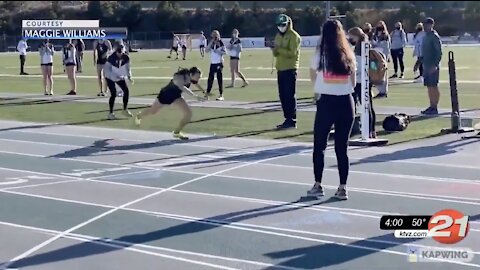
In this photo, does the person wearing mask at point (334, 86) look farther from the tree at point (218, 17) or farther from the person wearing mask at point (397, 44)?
the tree at point (218, 17)

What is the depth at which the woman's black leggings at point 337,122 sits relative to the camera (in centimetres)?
1005

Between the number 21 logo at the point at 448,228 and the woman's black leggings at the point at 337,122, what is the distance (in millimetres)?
1412

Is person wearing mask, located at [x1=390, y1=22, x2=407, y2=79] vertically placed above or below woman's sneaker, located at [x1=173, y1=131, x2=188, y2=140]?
above

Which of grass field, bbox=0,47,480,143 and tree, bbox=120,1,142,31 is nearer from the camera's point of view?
grass field, bbox=0,47,480,143

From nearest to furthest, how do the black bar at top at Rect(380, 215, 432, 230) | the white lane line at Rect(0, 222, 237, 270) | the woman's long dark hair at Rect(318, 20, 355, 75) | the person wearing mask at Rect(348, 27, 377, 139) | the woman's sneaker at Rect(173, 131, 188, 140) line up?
1. the white lane line at Rect(0, 222, 237, 270)
2. the black bar at top at Rect(380, 215, 432, 230)
3. the woman's long dark hair at Rect(318, 20, 355, 75)
4. the person wearing mask at Rect(348, 27, 377, 139)
5. the woman's sneaker at Rect(173, 131, 188, 140)

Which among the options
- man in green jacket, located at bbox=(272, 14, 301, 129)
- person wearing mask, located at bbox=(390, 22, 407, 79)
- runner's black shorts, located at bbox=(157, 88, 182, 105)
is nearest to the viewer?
runner's black shorts, located at bbox=(157, 88, 182, 105)

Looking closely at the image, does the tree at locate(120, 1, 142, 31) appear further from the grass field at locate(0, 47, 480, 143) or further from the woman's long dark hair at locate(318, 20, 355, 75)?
the woman's long dark hair at locate(318, 20, 355, 75)

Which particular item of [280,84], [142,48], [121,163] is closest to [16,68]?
[142,48]

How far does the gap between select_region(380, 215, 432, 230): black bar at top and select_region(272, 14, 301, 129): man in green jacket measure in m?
8.35

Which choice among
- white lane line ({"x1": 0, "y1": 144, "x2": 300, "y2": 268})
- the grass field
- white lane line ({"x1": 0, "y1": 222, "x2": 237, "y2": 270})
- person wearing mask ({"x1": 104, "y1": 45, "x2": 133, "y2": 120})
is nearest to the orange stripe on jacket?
white lane line ({"x1": 0, "y1": 144, "x2": 300, "y2": 268})

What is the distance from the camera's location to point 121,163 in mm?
13539

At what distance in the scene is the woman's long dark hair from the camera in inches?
390

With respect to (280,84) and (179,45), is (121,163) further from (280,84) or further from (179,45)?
(179,45)

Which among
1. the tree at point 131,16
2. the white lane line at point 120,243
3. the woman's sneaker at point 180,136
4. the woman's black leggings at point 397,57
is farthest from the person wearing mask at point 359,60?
the tree at point 131,16
